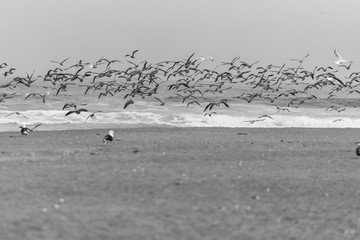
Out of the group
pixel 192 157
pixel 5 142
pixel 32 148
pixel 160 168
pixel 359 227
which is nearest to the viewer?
pixel 359 227

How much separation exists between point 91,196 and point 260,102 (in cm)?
5257

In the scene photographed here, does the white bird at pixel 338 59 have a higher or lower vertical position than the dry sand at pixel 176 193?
higher

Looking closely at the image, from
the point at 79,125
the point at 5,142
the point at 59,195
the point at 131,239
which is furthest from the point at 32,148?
the point at 79,125

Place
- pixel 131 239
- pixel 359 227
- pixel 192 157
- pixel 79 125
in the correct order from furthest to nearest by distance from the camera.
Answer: pixel 79 125
pixel 192 157
pixel 359 227
pixel 131 239

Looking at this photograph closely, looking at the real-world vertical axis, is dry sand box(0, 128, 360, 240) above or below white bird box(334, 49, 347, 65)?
below

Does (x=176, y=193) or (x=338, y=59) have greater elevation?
(x=338, y=59)

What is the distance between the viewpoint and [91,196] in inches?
433

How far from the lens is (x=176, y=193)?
37.6 feet

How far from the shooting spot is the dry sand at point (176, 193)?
30.9ft

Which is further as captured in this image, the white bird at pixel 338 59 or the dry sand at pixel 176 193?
the white bird at pixel 338 59

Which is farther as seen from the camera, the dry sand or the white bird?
the white bird

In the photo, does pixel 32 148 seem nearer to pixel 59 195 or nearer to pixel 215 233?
pixel 59 195

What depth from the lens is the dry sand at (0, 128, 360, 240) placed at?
942 centimetres

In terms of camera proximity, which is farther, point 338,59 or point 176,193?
Answer: point 338,59
